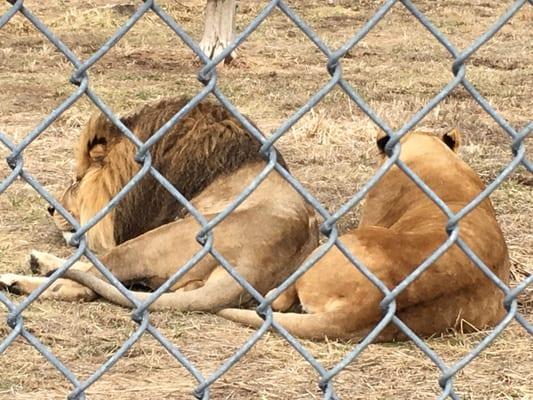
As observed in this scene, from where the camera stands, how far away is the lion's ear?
5.69 metres

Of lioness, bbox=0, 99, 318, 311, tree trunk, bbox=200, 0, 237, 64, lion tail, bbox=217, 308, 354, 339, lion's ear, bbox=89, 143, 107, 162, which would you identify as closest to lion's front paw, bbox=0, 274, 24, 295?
lioness, bbox=0, 99, 318, 311

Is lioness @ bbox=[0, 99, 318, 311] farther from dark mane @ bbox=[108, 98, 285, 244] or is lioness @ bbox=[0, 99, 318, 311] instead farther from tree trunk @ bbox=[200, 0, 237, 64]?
tree trunk @ bbox=[200, 0, 237, 64]

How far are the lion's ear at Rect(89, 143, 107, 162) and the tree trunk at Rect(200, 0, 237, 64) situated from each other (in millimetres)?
4762

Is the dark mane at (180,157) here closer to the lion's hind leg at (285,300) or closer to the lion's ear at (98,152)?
the lion's ear at (98,152)

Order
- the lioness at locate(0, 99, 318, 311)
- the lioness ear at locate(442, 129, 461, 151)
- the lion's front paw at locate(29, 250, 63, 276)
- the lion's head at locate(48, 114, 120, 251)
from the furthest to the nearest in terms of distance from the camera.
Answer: the lioness ear at locate(442, 129, 461, 151), the lion's head at locate(48, 114, 120, 251), the lion's front paw at locate(29, 250, 63, 276), the lioness at locate(0, 99, 318, 311)

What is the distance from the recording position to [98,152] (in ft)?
18.7

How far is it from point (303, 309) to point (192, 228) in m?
0.79

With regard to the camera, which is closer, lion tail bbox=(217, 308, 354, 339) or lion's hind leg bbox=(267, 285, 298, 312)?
lion tail bbox=(217, 308, 354, 339)

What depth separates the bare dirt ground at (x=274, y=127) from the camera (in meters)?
4.07

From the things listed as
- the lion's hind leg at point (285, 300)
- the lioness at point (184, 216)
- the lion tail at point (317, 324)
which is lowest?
the lion tail at point (317, 324)

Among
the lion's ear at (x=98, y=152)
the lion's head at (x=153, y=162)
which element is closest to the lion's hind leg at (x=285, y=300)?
the lion's head at (x=153, y=162)

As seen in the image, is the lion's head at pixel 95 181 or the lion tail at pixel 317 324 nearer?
the lion tail at pixel 317 324

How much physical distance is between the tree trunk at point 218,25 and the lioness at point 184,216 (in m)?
4.73

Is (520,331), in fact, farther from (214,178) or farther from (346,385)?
(214,178)
